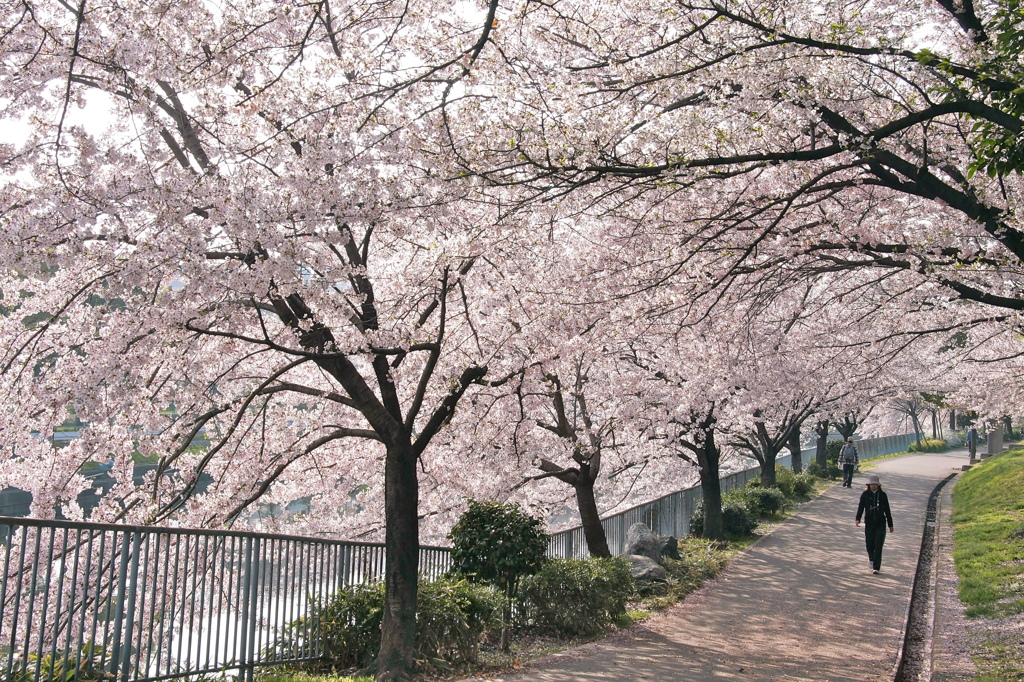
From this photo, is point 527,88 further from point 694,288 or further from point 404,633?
point 404,633

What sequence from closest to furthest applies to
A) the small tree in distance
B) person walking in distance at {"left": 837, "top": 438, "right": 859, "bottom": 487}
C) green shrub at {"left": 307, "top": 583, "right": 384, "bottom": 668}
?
green shrub at {"left": 307, "top": 583, "right": 384, "bottom": 668} → the small tree in distance → person walking in distance at {"left": 837, "top": 438, "right": 859, "bottom": 487}

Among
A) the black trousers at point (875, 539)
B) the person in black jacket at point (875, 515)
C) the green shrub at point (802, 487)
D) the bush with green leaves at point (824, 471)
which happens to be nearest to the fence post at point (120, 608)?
the person in black jacket at point (875, 515)

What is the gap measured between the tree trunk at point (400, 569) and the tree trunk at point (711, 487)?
36.7 ft

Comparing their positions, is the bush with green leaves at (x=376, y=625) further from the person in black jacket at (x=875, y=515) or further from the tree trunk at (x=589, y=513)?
the person in black jacket at (x=875, y=515)

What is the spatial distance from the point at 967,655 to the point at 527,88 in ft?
25.1

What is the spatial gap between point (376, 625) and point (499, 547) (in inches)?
87.6

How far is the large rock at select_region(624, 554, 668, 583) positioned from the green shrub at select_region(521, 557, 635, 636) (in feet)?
10.1

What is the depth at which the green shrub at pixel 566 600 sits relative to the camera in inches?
393

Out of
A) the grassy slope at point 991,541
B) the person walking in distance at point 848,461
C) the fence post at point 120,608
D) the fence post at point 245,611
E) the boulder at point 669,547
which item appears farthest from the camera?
the person walking in distance at point 848,461

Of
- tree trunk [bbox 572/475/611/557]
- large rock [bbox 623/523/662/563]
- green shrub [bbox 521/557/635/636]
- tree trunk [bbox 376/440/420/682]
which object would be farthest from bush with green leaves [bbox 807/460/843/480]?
tree trunk [bbox 376/440/420/682]

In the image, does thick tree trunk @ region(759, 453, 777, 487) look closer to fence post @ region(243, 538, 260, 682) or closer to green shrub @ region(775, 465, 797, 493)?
green shrub @ region(775, 465, 797, 493)

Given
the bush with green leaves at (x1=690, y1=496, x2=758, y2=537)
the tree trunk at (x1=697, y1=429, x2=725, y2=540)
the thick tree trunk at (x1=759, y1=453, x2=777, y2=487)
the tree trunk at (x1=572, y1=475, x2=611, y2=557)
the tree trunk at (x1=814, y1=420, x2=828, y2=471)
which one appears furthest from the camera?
the tree trunk at (x1=814, y1=420, x2=828, y2=471)

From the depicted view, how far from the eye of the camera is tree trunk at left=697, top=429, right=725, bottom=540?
1812cm

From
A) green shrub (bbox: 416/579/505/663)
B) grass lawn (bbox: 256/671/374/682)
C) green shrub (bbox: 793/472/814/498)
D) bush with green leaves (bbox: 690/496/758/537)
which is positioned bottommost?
grass lawn (bbox: 256/671/374/682)
